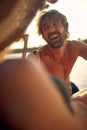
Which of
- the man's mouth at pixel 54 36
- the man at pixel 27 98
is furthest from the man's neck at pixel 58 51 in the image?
the man at pixel 27 98

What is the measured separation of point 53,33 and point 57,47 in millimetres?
238

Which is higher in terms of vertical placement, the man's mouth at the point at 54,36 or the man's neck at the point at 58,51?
the man's mouth at the point at 54,36

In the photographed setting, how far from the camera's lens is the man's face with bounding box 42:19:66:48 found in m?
3.88

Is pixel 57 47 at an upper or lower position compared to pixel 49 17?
lower

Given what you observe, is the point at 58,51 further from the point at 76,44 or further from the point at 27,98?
the point at 27,98

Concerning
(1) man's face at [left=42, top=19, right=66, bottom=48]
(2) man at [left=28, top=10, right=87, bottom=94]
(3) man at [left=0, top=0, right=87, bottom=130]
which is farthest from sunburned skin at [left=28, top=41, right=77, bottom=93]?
(3) man at [left=0, top=0, right=87, bottom=130]

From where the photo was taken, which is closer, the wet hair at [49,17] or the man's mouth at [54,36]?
the man's mouth at [54,36]

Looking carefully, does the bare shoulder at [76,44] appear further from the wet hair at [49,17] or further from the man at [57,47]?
the wet hair at [49,17]

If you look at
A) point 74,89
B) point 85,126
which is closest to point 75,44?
point 74,89

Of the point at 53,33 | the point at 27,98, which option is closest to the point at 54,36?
the point at 53,33

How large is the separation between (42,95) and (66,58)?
349 centimetres

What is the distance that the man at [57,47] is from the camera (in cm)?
395

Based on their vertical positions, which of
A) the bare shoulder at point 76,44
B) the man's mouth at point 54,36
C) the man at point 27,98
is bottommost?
the bare shoulder at point 76,44

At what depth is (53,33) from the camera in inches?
152
